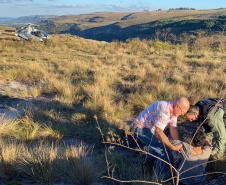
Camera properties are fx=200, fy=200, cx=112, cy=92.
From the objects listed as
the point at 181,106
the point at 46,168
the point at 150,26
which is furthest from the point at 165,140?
the point at 150,26

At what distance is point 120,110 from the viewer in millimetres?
4652

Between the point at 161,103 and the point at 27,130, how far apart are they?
93.7 inches

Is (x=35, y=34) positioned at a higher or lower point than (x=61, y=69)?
higher

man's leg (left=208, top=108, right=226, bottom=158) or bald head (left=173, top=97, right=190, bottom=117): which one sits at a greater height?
bald head (left=173, top=97, right=190, bottom=117)

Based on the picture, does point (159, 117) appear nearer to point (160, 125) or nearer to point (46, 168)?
point (160, 125)

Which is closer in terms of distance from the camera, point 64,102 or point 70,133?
point 70,133

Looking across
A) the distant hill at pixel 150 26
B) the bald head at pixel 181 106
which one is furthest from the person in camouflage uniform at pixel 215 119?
the distant hill at pixel 150 26

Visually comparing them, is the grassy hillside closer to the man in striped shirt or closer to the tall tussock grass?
the tall tussock grass

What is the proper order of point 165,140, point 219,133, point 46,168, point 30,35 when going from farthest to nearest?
1. point 30,35
2. point 219,133
3. point 165,140
4. point 46,168

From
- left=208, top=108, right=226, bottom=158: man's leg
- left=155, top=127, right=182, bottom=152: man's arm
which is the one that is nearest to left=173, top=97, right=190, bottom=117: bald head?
left=155, top=127, right=182, bottom=152: man's arm

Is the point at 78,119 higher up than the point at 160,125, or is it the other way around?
the point at 160,125

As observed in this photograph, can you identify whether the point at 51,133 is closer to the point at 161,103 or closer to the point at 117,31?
the point at 161,103

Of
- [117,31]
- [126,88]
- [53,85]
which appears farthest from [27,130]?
[117,31]

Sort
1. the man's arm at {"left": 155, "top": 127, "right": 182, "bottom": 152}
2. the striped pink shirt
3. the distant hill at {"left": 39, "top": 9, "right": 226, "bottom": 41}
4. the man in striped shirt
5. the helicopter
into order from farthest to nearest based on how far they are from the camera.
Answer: the distant hill at {"left": 39, "top": 9, "right": 226, "bottom": 41} < the helicopter < the striped pink shirt < the man in striped shirt < the man's arm at {"left": 155, "top": 127, "right": 182, "bottom": 152}
